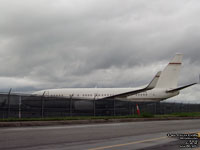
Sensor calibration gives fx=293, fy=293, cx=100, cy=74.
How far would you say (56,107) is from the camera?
1959cm

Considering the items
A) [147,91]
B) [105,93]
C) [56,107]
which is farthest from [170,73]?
[56,107]

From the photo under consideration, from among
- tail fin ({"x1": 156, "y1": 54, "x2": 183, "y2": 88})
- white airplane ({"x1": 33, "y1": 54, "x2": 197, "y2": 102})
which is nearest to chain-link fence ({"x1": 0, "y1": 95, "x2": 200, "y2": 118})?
white airplane ({"x1": 33, "y1": 54, "x2": 197, "y2": 102})

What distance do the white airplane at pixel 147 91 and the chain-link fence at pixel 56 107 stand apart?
493 inches

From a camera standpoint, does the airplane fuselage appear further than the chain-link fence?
Yes

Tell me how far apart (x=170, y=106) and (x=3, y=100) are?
62.7 ft

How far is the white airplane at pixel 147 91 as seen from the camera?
39.1 metres

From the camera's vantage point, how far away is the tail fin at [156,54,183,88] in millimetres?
41656

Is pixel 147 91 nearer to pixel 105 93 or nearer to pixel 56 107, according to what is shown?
pixel 105 93

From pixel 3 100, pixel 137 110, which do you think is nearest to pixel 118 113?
pixel 137 110

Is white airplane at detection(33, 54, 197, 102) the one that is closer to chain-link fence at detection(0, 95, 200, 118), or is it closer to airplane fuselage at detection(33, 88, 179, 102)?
airplane fuselage at detection(33, 88, 179, 102)

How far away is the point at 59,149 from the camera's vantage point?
7098mm

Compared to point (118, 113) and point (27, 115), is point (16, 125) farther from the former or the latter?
point (118, 113)

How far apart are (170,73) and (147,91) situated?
4.69 metres

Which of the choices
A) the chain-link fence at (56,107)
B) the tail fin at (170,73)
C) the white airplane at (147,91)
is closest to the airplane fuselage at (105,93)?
the white airplane at (147,91)
